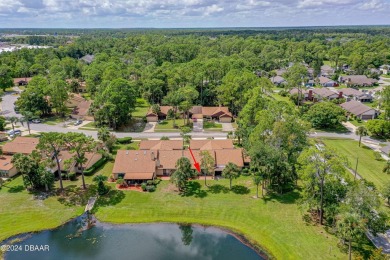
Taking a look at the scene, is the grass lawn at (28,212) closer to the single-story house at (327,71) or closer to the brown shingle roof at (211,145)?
the brown shingle roof at (211,145)

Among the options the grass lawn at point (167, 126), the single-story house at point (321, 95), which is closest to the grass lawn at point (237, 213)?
the grass lawn at point (167, 126)

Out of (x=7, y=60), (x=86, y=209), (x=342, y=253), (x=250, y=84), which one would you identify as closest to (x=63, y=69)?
(x=7, y=60)

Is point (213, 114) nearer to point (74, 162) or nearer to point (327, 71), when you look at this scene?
point (74, 162)

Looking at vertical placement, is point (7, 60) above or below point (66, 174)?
above

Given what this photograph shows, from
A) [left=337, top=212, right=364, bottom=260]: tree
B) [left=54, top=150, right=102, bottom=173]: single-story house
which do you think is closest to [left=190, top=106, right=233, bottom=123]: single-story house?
[left=54, top=150, right=102, bottom=173]: single-story house

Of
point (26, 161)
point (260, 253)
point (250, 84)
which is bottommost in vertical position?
point (260, 253)

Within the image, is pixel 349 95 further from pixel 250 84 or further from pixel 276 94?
pixel 250 84
